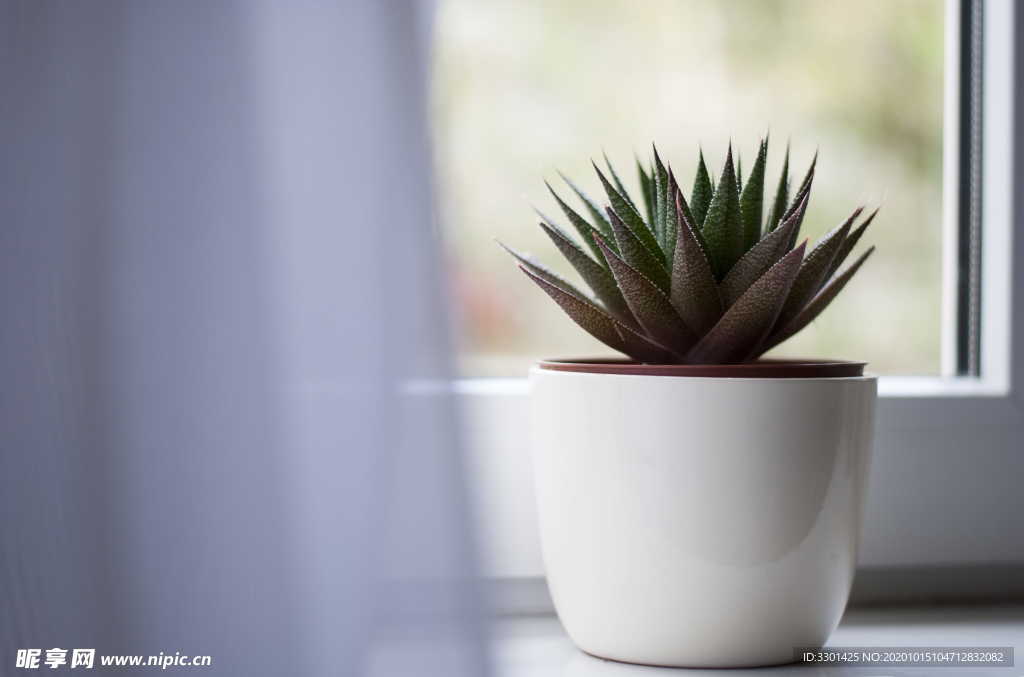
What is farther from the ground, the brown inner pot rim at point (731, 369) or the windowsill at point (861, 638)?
the brown inner pot rim at point (731, 369)

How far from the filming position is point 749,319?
1.86ft

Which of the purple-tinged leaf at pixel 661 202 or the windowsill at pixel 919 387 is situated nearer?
the purple-tinged leaf at pixel 661 202

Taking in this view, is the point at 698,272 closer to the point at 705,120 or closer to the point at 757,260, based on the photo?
the point at 757,260

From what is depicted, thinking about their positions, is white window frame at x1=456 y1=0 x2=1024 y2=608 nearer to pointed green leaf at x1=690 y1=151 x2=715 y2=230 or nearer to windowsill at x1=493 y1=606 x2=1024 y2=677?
windowsill at x1=493 y1=606 x2=1024 y2=677

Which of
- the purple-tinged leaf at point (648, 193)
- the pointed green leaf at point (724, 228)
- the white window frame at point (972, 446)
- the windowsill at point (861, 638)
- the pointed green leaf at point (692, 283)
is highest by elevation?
the purple-tinged leaf at point (648, 193)

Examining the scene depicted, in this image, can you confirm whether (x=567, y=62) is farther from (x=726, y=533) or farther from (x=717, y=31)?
(x=726, y=533)

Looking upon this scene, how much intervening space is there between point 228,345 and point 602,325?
233 millimetres

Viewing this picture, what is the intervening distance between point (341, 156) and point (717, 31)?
0.49 meters

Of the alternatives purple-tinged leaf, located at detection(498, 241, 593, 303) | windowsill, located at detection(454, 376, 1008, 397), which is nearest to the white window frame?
windowsill, located at detection(454, 376, 1008, 397)

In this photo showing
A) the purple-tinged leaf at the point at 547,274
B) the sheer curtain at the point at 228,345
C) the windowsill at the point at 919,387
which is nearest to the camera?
the sheer curtain at the point at 228,345

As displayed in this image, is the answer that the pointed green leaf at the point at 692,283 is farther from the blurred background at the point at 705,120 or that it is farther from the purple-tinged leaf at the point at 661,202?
the blurred background at the point at 705,120

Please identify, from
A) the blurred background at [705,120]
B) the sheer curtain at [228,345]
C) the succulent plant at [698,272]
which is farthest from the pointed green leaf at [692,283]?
the blurred background at [705,120]

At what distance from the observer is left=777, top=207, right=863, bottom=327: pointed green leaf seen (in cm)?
58

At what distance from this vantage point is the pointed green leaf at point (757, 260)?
568mm
